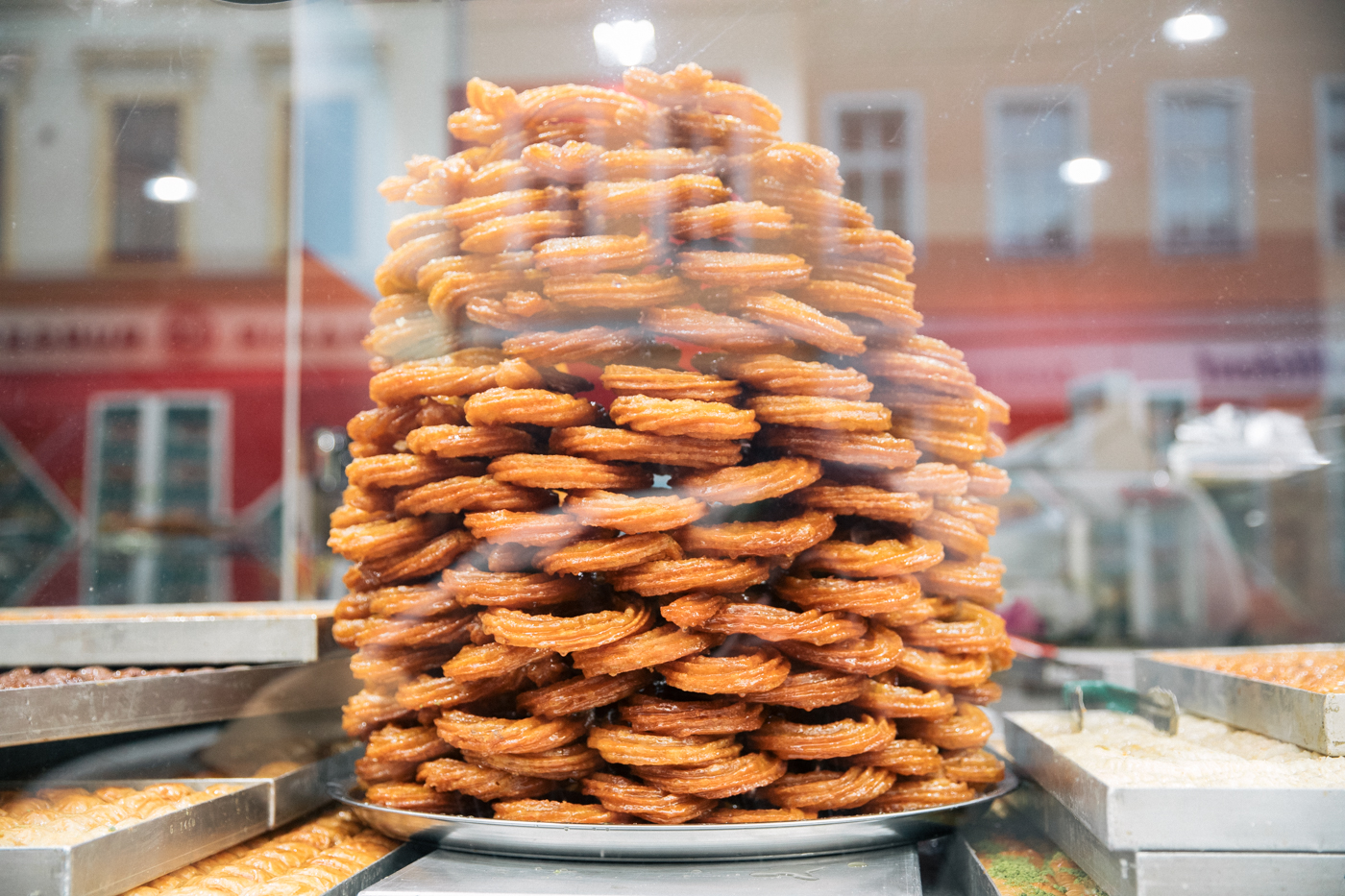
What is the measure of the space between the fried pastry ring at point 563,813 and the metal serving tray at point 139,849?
0.63 m

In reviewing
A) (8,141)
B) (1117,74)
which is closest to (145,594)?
(8,141)

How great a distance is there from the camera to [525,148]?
2.16m

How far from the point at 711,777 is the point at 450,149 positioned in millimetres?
1724

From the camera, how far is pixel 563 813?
201 cm

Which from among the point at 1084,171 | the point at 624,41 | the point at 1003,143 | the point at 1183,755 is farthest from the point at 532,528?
the point at 1084,171

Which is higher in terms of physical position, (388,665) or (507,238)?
(507,238)

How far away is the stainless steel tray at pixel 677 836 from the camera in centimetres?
190

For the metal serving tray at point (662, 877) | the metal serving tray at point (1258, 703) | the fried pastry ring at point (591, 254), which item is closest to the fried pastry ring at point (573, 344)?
the fried pastry ring at point (591, 254)

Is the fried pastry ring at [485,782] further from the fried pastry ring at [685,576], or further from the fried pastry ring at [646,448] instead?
the fried pastry ring at [646,448]

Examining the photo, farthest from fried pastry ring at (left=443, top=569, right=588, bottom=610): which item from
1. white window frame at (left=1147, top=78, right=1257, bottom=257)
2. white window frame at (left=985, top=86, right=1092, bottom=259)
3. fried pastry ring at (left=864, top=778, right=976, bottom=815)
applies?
white window frame at (left=1147, top=78, right=1257, bottom=257)

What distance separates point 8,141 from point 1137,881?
3.77m

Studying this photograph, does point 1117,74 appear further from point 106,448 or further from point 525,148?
point 106,448

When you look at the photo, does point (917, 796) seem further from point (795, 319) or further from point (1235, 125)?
point (1235, 125)

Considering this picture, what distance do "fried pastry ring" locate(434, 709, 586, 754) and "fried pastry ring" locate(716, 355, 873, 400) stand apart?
A: 860 mm
